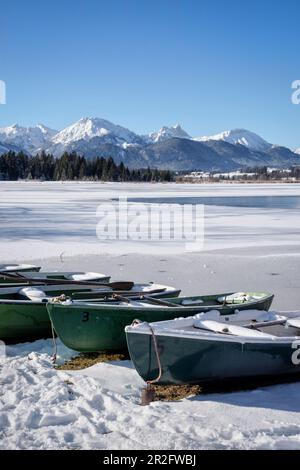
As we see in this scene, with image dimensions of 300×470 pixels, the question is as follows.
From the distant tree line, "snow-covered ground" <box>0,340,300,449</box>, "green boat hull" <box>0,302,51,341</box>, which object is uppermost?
the distant tree line

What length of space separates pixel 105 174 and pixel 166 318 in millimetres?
102866

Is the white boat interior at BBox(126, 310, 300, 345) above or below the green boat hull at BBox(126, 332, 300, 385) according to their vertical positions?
above

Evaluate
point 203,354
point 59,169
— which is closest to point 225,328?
point 203,354

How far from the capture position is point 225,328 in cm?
670

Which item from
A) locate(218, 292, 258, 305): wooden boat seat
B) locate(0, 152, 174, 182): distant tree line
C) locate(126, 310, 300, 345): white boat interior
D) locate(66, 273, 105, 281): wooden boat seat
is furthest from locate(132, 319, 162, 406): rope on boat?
locate(0, 152, 174, 182): distant tree line

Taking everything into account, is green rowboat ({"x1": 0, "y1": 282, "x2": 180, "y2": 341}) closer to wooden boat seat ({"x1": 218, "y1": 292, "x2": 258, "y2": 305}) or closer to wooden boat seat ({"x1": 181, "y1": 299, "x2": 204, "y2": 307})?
wooden boat seat ({"x1": 181, "y1": 299, "x2": 204, "y2": 307})

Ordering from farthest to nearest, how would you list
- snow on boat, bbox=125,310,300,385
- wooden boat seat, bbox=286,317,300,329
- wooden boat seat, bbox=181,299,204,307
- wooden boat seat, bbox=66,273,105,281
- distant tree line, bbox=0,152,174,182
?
distant tree line, bbox=0,152,174,182, wooden boat seat, bbox=66,273,105,281, wooden boat seat, bbox=181,299,204,307, wooden boat seat, bbox=286,317,300,329, snow on boat, bbox=125,310,300,385

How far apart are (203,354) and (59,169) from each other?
104 meters

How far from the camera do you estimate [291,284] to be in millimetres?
11297

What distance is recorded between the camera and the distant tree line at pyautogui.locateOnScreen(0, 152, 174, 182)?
343ft

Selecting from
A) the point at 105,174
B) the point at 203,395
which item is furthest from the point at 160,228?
the point at 105,174

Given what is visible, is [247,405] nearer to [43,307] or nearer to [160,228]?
[43,307]

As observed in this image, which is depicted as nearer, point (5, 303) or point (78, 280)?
point (5, 303)

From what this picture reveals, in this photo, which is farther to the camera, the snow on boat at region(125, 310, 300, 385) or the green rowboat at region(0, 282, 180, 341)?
the green rowboat at region(0, 282, 180, 341)
